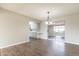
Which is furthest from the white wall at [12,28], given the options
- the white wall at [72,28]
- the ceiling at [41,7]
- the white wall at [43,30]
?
the white wall at [72,28]

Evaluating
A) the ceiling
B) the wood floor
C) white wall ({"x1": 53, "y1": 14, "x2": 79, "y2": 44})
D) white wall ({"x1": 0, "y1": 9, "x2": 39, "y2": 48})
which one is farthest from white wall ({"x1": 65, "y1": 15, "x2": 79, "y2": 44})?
white wall ({"x1": 0, "y1": 9, "x2": 39, "y2": 48})

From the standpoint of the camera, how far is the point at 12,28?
5.66 m

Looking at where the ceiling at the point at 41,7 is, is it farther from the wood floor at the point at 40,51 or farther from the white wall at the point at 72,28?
the wood floor at the point at 40,51

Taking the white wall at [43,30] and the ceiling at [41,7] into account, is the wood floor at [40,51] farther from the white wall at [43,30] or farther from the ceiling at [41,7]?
the white wall at [43,30]

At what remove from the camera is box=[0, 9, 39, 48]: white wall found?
4.99 metres

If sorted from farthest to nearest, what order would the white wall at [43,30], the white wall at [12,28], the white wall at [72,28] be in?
the white wall at [43,30]
the white wall at [72,28]
the white wall at [12,28]

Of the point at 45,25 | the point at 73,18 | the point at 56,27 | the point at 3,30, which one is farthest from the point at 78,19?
the point at 3,30

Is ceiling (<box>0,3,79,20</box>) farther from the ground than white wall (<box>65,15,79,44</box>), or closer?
farther from the ground

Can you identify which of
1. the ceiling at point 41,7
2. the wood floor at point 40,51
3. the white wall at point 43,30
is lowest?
the wood floor at point 40,51

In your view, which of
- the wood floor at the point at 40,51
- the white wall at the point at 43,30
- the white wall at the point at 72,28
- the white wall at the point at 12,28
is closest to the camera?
the wood floor at the point at 40,51

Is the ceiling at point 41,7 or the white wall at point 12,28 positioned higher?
the ceiling at point 41,7

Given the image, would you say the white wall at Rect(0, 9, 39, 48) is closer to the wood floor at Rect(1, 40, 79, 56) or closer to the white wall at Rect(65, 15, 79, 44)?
the wood floor at Rect(1, 40, 79, 56)

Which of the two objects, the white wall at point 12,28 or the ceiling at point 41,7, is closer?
the ceiling at point 41,7

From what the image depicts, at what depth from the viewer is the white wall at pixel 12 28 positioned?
4.99m
